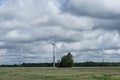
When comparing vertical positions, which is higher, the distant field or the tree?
the tree

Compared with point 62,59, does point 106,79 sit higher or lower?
lower

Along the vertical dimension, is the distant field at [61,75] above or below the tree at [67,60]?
below

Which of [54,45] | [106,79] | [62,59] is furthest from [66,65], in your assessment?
[106,79]

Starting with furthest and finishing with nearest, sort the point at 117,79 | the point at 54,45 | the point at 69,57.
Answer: the point at 69,57, the point at 54,45, the point at 117,79

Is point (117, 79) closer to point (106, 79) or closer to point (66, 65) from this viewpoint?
point (106, 79)

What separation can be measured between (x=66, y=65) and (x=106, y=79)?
106m

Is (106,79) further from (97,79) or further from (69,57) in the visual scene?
(69,57)

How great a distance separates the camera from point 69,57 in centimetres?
16912

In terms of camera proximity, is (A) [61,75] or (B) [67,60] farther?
(B) [67,60]

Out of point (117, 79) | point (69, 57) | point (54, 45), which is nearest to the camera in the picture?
point (117, 79)

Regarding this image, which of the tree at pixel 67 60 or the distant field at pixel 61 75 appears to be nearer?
the distant field at pixel 61 75

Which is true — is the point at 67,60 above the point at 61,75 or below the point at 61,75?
above

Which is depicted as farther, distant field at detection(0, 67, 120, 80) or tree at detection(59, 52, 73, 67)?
tree at detection(59, 52, 73, 67)

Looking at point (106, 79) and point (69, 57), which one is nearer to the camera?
point (106, 79)
